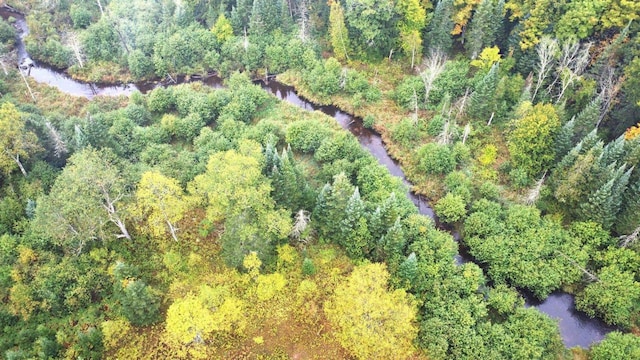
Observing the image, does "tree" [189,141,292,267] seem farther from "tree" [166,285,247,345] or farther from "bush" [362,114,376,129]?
"bush" [362,114,376,129]

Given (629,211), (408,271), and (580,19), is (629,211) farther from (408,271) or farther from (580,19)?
(580,19)

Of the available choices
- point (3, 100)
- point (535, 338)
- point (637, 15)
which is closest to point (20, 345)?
point (3, 100)

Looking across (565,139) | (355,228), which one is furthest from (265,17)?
(565,139)

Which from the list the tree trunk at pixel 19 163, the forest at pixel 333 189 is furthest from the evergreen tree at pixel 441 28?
the tree trunk at pixel 19 163

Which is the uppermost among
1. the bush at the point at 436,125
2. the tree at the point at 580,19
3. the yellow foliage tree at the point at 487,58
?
the tree at the point at 580,19

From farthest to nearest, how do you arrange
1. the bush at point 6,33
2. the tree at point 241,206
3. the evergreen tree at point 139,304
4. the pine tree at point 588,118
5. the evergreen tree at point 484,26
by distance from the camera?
the bush at point 6,33, the evergreen tree at point 484,26, the pine tree at point 588,118, the tree at point 241,206, the evergreen tree at point 139,304

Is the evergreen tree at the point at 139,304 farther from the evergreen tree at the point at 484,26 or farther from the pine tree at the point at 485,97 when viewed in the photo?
the evergreen tree at the point at 484,26

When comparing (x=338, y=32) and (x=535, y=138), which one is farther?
(x=338, y=32)

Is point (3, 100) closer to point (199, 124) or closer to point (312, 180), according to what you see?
point (199, 124)
